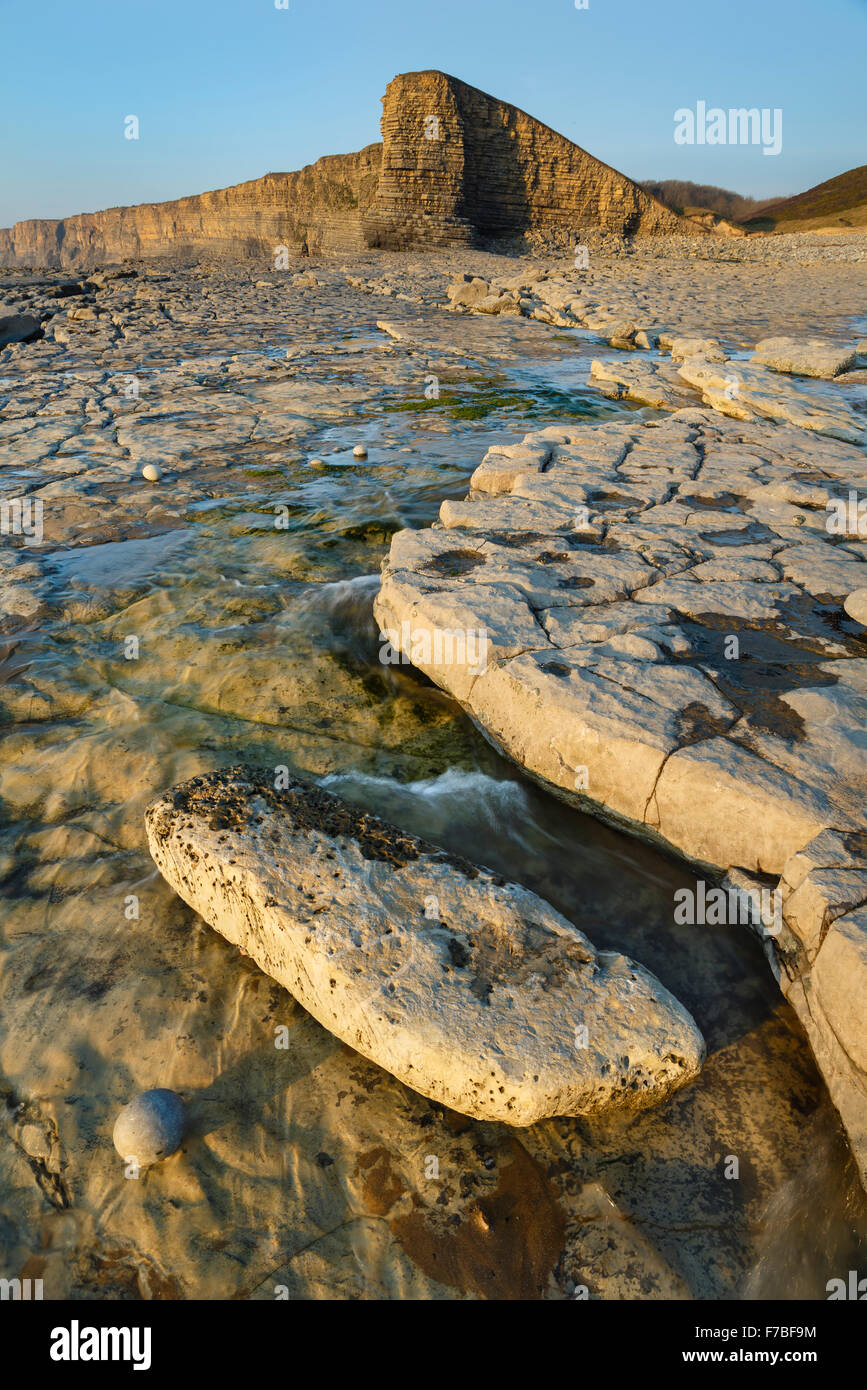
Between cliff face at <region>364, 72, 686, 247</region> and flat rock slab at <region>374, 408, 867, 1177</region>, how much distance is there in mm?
28140

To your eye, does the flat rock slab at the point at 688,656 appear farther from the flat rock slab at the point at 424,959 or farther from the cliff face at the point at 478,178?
the cliff face at the point at 478,178

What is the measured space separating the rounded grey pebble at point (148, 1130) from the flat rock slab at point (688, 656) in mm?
1706

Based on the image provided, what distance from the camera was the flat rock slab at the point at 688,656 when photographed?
2314 millimetres

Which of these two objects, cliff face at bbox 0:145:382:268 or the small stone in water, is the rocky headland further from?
cliff face at bbox 0:145:382:268

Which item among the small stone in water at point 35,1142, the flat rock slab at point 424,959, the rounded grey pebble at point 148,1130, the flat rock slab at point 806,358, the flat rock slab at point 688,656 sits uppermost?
the flat rock slab at point 806,358

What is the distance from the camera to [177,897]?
258 centimetres

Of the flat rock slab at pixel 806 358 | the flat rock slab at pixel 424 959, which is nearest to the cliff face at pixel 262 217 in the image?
the flat rock slab at pixel 806 358

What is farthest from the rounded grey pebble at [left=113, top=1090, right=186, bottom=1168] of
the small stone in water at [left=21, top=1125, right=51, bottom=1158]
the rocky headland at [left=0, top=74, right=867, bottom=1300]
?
the small stone in water at [left=21, top=1125, right=51, bottom=1158]

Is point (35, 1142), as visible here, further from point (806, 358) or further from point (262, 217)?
point (262, 217)

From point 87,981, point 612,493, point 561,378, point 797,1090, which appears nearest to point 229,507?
point 612,493

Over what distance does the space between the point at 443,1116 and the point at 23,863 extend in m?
Answer: 1.79

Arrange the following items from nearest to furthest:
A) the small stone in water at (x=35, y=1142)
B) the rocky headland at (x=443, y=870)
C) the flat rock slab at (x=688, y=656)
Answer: the rocky headland at (x=443, y=870) < the small stone in water at (x=35, y=1142) < the flat rock slab at (x=688, y=656)

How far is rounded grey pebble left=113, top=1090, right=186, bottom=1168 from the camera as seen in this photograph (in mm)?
1846

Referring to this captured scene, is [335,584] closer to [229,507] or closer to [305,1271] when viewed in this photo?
[229,507]
